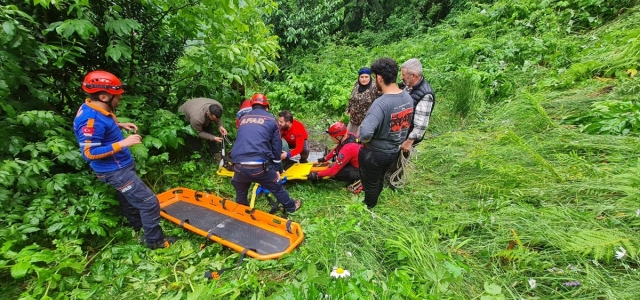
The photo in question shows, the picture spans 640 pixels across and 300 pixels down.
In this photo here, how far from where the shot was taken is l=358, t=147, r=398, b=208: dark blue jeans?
309 cm

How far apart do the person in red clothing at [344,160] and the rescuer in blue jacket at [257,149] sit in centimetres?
82

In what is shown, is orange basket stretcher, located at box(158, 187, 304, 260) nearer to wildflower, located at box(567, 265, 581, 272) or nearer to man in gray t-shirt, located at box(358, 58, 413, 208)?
man in gray t-shirt, located at box(358, 58, 413, 208)

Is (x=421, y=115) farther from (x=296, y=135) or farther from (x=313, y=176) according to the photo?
(x=296, y=135)

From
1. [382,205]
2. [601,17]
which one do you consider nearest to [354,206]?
[382,205]

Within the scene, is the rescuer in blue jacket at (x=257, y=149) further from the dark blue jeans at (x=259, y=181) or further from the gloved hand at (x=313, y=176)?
the gloved hand at (x=313, y=176)

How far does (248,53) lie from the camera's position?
12.9 ft

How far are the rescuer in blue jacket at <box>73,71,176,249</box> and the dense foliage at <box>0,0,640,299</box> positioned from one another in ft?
1.07

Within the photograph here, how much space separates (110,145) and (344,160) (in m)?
2.62

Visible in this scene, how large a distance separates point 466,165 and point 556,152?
1.04 m

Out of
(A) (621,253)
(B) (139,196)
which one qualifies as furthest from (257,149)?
(A) (621,253)

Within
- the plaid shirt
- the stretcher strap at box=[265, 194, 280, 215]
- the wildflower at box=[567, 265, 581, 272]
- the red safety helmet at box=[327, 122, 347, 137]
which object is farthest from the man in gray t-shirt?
the wildflower at box=[567, 265, 581, 272]

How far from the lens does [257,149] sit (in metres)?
3.14

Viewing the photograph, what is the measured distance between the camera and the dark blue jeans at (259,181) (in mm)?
3211

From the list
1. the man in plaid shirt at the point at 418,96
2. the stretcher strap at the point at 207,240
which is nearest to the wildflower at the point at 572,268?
the man in plaid shirt at the point at 418,96
